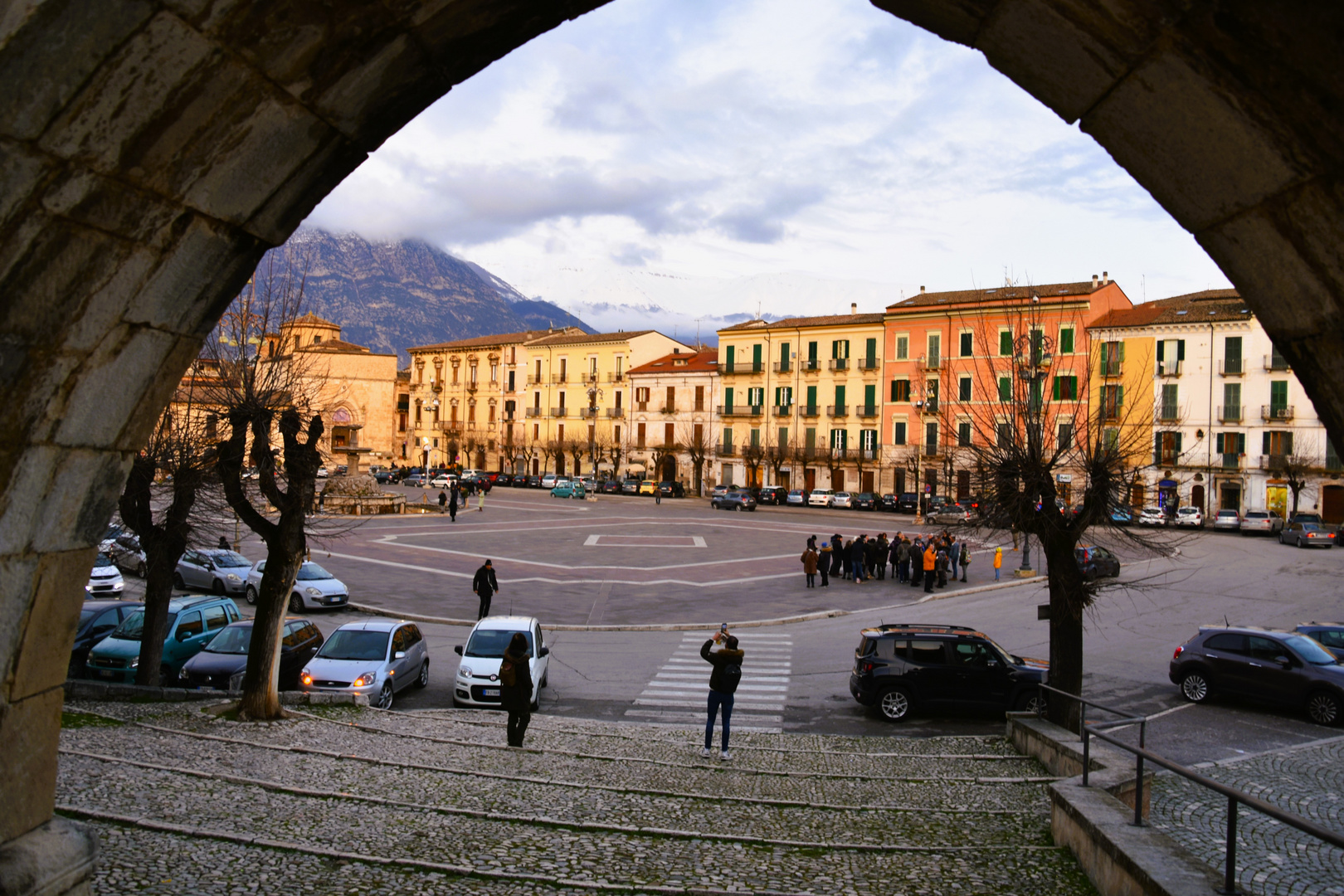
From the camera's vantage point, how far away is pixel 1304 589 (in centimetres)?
2619

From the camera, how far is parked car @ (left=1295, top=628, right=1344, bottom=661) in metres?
15.4

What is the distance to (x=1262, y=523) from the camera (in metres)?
43.6

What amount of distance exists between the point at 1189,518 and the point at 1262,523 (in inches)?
127

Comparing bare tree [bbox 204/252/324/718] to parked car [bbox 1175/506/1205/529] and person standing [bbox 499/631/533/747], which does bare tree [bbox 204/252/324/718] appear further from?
parked car [bbox 1175/506/1205/529]

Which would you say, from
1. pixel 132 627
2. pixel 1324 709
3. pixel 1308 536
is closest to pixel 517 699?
pixel 132 627

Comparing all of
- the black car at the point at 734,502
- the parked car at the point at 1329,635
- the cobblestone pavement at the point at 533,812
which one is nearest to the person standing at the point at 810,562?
the parked car at the point at 1329,635

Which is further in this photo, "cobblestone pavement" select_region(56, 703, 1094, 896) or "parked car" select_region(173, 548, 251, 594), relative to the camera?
Result: "parked car" select_region(173, 548, 251, 594)

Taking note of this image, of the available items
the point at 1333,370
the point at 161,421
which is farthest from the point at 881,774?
the point at 161,421

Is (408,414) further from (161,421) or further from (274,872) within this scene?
(274,872)

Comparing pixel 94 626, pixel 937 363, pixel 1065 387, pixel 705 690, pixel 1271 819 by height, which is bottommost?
pixel 705 690

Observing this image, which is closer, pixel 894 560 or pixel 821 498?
pixel 894 560

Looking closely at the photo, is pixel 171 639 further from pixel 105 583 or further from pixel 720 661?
pixel 720 661

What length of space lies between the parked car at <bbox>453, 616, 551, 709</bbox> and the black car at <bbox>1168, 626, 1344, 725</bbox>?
1019 cm

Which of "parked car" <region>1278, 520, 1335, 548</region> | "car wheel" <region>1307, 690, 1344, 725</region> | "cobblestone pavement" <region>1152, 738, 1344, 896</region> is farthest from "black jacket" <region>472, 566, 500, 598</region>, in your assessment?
"parked car" <region>1278, 520, 1335, 548</region>
